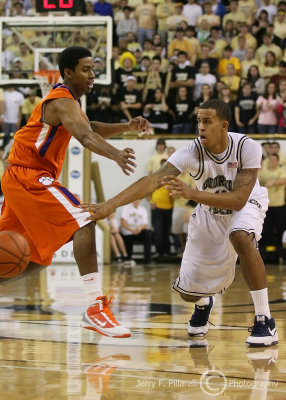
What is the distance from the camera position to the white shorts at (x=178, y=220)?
1413 centimetres

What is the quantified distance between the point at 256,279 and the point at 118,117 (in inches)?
402

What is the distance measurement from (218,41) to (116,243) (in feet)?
17.2

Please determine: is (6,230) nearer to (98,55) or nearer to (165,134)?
(98,55)

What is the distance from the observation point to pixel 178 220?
14.2m

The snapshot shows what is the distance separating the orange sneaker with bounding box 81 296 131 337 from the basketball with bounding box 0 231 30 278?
59 cm

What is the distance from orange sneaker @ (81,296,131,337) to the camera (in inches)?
213

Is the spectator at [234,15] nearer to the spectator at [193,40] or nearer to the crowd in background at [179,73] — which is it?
the crowd in background at [179,73]

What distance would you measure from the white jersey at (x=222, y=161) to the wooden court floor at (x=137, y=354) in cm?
119

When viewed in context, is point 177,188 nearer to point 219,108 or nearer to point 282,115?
point 219,108

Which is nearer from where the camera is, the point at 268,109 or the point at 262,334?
the point at 262,334

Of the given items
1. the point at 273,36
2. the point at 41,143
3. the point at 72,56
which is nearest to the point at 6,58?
the point at 273,36

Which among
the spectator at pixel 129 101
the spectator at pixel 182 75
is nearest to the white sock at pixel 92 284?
the spectator at pixel 129 101

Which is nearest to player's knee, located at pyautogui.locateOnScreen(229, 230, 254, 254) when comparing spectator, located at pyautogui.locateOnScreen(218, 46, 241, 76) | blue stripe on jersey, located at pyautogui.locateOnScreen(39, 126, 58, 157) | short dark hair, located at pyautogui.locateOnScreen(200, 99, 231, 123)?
short dark hair, located at pyautogui.locateOnScreen(200, 99, 231, 123)

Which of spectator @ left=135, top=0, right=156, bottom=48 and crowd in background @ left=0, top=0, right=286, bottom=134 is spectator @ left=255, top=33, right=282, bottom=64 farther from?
spectator @ left=135, top=0, right=156, bottom=48
